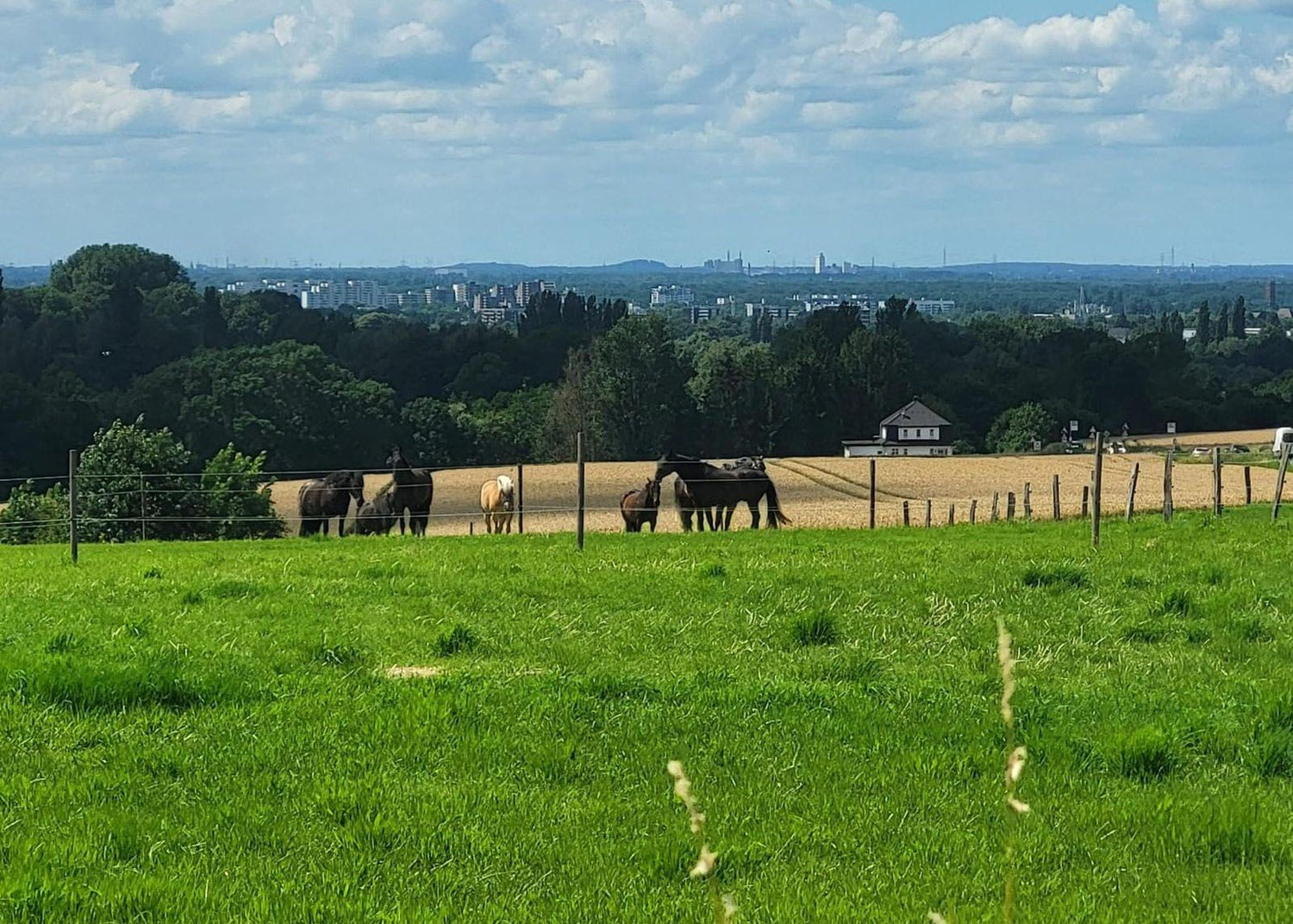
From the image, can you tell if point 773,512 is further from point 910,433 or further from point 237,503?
point 910,433

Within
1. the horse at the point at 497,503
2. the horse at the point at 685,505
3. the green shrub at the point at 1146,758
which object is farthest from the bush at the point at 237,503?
the green shrub at the point at 1146,758

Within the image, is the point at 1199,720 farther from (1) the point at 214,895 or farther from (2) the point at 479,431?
(2) the point at 479,431

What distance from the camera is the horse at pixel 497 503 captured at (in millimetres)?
32344

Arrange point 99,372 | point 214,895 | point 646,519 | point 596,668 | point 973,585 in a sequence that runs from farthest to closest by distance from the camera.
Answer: point 99,372
point 646,519
point 973,585
point 596,668
point 214,895

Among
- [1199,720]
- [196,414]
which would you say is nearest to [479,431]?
[196,414]

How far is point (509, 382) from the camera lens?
127875 mm

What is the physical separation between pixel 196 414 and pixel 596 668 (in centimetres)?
8317

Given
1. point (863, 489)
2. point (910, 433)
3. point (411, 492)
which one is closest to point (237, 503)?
point (411, 492)

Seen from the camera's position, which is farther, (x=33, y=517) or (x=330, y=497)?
(x=33, y=517)

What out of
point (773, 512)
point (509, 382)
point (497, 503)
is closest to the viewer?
point (497, 503)

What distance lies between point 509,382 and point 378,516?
96.6 meters

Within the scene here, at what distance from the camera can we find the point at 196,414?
90125 millimetres

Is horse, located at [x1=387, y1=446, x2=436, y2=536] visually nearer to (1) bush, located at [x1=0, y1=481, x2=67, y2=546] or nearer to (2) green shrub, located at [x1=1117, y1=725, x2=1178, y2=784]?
(1) bush, located at [x1=0, y1=481, x2=67, y2=546]

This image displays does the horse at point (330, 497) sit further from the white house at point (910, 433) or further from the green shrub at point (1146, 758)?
the white house at point (910, 433)
